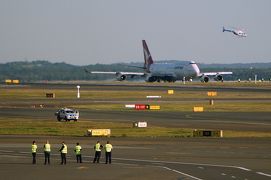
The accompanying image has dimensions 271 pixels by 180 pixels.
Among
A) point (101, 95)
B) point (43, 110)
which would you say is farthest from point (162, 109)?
point (101, 95)

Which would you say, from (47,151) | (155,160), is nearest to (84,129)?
(155,160)

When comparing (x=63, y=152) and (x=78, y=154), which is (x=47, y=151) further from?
(x=78, y=154)

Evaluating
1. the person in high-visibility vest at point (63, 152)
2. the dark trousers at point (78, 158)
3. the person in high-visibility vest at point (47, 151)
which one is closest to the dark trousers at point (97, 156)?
the dark trousers at point (78, 158)

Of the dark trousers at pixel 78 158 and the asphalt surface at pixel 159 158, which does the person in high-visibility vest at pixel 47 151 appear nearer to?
the asphalt surface at pixel 159 158

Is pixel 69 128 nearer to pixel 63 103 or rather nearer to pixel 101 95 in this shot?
pixel 63 103

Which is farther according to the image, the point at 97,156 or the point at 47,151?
the point at 97,156

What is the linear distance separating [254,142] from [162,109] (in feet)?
151

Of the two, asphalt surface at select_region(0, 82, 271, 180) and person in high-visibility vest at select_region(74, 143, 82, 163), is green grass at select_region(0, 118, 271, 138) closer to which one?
asphalt surface at select_region(0, 82, 271, 180)

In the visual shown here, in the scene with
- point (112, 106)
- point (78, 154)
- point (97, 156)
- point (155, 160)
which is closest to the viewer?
point (78, 154)

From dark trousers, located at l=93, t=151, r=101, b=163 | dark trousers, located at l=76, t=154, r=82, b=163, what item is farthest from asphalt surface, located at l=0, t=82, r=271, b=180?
dark trousers, located at l=93, t=151, r=101, b=163

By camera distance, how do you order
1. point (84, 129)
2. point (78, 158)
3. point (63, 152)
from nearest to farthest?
point (63, 152), point (78, 158), point (84, 129)

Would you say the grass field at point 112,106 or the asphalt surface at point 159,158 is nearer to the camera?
the asphalt surface at point 159,158

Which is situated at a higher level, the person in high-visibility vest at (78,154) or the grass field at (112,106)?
the grass field at (112,106)

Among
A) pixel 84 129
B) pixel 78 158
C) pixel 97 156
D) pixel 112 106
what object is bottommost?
pixel 78 158
